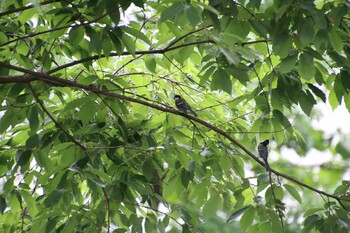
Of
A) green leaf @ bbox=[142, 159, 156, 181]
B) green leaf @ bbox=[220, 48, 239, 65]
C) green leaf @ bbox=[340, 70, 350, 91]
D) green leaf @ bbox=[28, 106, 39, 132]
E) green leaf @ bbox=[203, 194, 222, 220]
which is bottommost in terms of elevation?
green leaf @ bbox=[203, 194, 222, 220]

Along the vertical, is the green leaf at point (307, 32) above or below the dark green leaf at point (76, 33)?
above

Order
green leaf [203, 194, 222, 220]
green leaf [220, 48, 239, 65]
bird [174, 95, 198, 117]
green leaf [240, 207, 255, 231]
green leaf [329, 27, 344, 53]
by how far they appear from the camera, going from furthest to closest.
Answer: bird [174, 95, 198, 117] < green leaf [203, 194, 222, 220] < green leaf [240, 207, 255, 231] < green leaf [329, 27, 344, 53] < green leaf [220, 48, 239, 65]

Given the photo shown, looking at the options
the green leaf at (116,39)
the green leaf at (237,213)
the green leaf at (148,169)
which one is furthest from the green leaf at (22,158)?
the green leaf at (237,213)

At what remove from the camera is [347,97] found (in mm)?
3555

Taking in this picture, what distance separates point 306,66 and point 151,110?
1.35m

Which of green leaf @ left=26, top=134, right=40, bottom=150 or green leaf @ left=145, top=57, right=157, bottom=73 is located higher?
green leaf @ left=145, top=57, right=157, bottom=73

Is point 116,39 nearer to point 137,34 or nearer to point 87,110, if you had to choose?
point 137,34

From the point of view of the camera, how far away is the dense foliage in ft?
10.3

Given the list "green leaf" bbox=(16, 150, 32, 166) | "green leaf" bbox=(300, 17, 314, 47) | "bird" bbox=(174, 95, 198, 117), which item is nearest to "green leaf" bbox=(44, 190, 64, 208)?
"green leaf" bbox=(16, 150, 32, 166)

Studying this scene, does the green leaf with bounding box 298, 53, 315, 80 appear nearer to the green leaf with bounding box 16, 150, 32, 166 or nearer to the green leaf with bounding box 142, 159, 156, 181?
the green leaf with bounding box 142, 159, 156, 181

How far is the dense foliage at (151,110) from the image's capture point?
3129mm

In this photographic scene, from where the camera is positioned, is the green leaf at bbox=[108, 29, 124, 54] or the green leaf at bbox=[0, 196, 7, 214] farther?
the green leaf at bbox=[0, 196, 7, 214]

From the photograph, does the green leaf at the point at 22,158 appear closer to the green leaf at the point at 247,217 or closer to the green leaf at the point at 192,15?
the green leaf at the point at 247,217

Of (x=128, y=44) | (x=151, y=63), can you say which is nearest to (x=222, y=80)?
(x=128, y=44)
